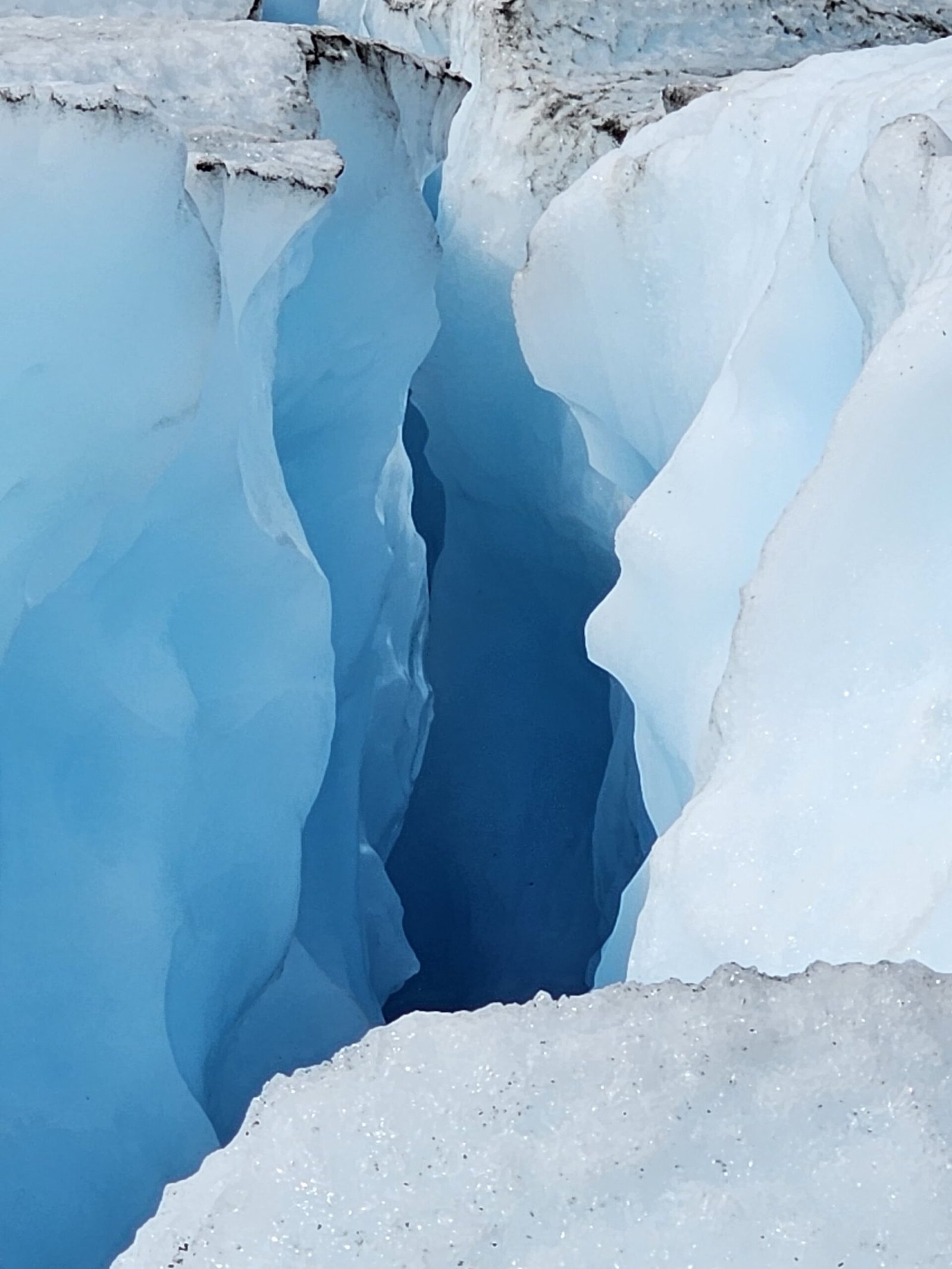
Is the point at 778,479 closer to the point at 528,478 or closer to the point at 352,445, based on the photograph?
the point at 352,445

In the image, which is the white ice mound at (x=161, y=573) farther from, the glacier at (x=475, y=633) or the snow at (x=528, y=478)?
the snow at (x=528, y=478)

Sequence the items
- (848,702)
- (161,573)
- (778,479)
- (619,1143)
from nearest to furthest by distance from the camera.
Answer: (619,1143), (848,702), (778,479), (161,573)

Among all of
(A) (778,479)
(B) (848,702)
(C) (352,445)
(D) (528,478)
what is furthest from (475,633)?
(B) (848,702)

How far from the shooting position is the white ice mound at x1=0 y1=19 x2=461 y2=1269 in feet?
4.02

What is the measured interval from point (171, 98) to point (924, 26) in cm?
116

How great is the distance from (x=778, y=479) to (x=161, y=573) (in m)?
0.59

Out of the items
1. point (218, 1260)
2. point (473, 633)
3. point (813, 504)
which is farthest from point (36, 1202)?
point (473, 633)

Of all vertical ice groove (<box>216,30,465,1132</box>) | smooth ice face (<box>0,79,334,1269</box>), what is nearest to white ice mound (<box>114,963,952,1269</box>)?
smooth ice face (<box>0,79,334,1269</box>)

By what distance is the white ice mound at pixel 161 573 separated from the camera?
1226mm

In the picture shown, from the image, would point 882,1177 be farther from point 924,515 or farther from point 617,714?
point 617,714

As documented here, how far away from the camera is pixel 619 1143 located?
634 millimetres

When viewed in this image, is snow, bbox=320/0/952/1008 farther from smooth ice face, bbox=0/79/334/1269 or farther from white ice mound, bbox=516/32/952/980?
smooth ice face, bbox=0/79/334/1269

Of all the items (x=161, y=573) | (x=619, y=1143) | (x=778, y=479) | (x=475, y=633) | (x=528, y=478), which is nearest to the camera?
(x=619, y=1143)

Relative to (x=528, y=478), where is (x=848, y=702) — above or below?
above
